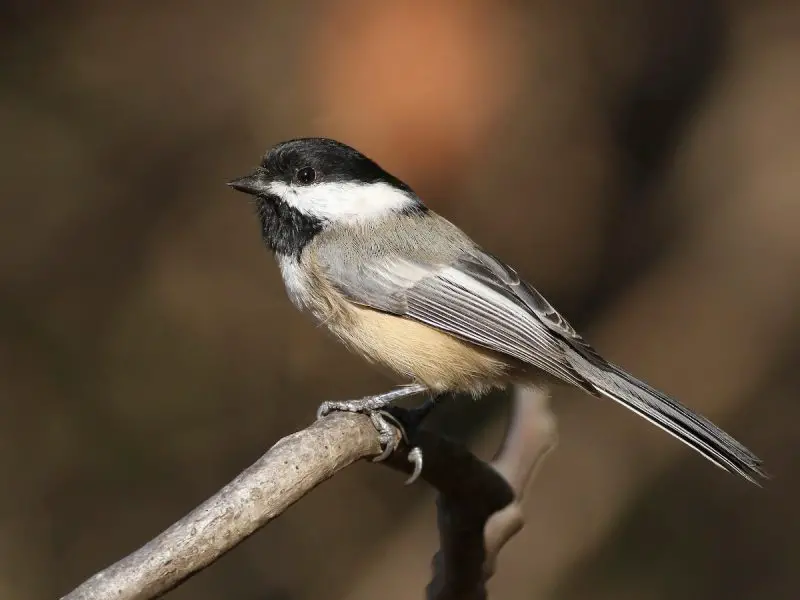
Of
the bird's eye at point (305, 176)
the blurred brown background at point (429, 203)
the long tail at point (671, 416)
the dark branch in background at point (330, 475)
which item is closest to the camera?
the dark branch in background at point (330, 475)

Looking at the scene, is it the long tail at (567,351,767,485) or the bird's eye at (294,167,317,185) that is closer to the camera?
the long tail at (567,351,767,485)

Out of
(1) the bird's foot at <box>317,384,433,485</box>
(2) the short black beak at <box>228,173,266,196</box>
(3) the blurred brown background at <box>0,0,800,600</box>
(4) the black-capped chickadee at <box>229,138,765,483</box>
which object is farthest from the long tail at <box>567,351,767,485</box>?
(3) the blurred brown background at <box>0,0,800,600</box>

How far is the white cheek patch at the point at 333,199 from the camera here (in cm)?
185

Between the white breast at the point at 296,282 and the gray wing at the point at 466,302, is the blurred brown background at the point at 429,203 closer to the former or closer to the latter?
the gray wing at the point at 466,302

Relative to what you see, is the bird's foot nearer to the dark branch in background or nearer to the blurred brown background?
the dark branch in background

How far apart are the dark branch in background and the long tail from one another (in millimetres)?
160

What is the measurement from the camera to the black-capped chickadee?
1740 millimetres

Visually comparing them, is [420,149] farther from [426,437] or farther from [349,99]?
[426,437]

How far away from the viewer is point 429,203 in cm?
322

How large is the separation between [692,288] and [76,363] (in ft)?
6.19

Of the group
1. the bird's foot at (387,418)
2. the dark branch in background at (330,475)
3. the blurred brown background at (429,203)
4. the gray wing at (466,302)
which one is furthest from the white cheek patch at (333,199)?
the blurred brown background at (429,203)

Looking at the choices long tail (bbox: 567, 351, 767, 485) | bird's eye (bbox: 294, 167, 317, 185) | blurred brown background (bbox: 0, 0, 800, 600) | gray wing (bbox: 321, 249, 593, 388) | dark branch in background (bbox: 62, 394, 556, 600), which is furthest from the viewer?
blurred brown background (bbox: 0, 0, 800, 600)

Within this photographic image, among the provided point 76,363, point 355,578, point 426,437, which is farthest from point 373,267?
point 76,363

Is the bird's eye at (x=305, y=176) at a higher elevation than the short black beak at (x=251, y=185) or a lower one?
higher
